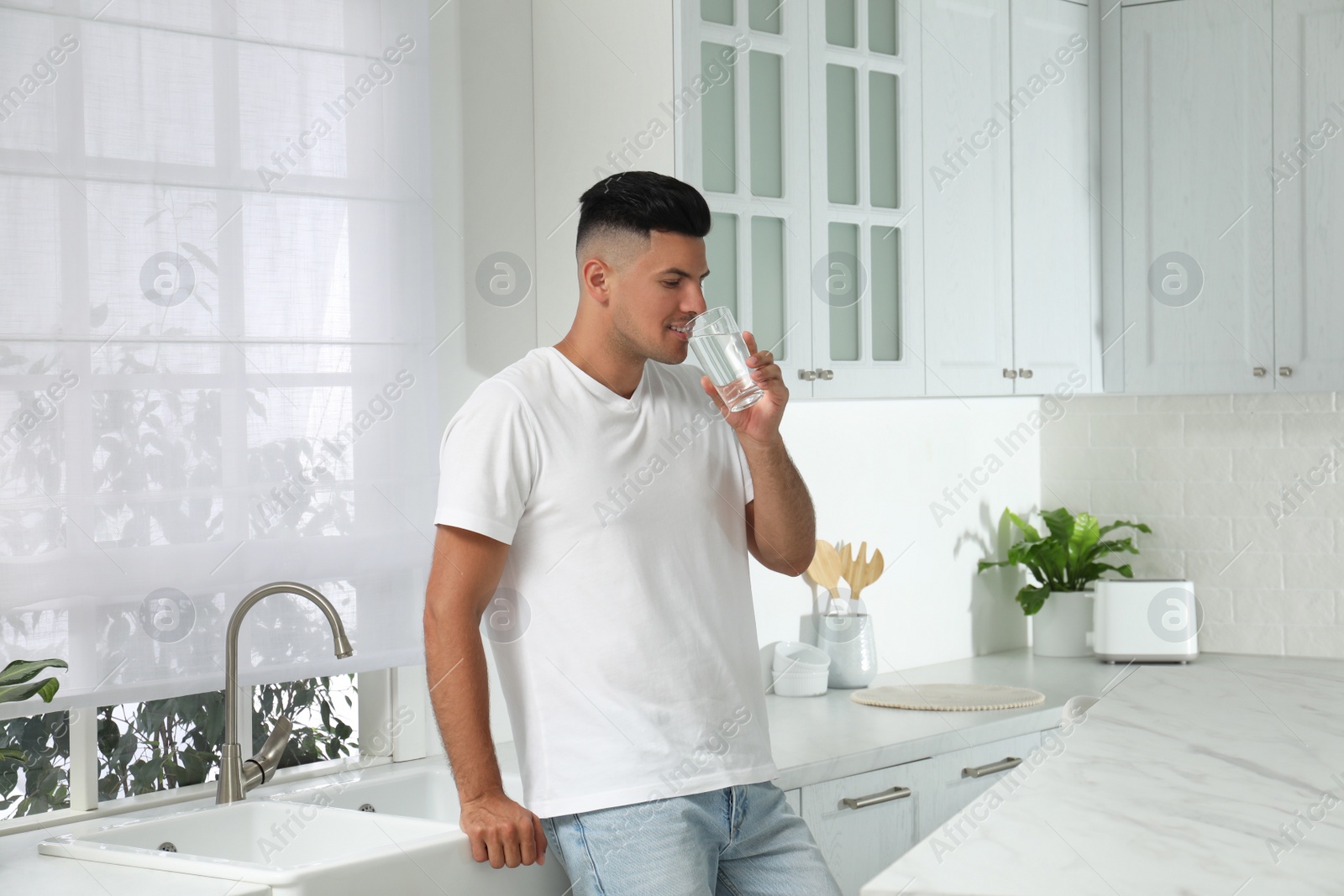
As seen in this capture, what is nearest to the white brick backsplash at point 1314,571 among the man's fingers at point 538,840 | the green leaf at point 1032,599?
the green leaf at point 1032,599

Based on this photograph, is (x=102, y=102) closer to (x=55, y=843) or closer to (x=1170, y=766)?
(x=55, y=843)

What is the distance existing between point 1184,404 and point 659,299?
8.03 feet

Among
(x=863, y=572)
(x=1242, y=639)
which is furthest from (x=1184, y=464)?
(x=863, y=572)

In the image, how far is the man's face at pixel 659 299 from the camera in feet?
5.51

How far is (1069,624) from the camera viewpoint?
3.64 metres

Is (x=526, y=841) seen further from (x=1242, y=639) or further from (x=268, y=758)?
(x=1242, y=639)

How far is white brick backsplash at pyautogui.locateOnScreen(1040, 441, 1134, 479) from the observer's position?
379 centimetres

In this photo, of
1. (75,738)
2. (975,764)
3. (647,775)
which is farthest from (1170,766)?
(75,738)

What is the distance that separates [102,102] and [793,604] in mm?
1835

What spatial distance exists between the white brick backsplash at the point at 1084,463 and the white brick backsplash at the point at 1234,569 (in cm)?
30

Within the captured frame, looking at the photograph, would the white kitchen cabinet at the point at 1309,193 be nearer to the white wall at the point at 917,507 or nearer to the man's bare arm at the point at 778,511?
the white wall at the point at 917,507

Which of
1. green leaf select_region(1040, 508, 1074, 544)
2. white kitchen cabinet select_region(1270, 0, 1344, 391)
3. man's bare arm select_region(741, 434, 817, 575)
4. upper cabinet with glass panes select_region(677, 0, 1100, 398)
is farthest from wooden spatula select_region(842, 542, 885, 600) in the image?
man's bare arm select_region(741, 434, 817, 575)

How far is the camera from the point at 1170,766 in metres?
1.57

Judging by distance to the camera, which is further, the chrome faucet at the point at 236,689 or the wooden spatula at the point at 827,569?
the wooden spatula at the point at 827,569
